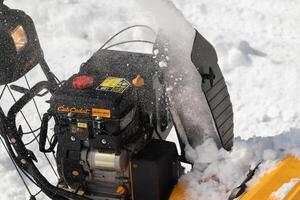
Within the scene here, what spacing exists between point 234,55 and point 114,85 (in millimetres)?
3098

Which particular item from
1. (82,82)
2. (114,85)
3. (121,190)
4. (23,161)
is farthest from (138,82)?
(23,161)

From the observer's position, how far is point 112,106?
347 cm

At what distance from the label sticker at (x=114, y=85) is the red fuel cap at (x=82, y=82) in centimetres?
6

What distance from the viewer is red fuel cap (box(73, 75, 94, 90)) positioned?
3.58 meters

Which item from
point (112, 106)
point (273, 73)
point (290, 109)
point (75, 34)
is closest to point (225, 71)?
point (273, 73)

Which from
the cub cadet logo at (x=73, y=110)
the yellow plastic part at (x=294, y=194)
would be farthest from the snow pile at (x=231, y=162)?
the cub cadet logo at (x=73, y=110)

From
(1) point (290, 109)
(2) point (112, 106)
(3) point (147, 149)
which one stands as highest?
(2) point (112, 106)

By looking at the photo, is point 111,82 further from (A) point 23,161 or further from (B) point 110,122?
(A) point 23,161

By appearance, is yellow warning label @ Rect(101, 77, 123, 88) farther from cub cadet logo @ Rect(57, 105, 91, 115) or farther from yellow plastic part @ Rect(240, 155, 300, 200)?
yellow plastic part @ Rect(240, 155, 300, 200)

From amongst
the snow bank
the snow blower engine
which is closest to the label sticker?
the snow blower engine

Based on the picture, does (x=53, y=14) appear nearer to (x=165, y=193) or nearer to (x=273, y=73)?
(x=273, y=73)


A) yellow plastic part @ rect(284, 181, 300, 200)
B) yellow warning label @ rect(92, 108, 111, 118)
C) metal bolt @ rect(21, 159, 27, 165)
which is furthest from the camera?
metal bolt @ rect(21, 159, 27, 165)

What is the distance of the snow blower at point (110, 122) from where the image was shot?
140 inches

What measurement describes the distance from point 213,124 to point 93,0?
16.0 feet
